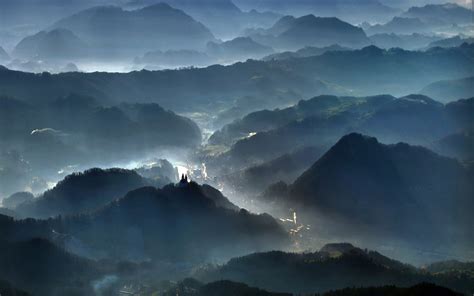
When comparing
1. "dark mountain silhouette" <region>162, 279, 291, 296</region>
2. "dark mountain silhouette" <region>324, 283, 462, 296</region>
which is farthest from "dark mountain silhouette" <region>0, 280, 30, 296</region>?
"dark mountain silhouette" <region>324, 283, 462, 296</region>

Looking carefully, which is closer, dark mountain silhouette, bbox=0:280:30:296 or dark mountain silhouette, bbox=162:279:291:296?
dark mountain silhouette, bbox=0:280:30:296

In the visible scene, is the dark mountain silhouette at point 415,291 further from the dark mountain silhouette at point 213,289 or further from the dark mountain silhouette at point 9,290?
the dark mountain silhouette at point 9,290

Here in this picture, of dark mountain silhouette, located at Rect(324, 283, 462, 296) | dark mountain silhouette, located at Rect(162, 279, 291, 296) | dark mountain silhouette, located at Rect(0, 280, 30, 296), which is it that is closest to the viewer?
dark mountain silhouette, located at Rect(324, 283, 462, 296)

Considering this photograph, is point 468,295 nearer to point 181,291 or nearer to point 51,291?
point 181,291

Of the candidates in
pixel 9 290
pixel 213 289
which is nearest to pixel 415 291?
pixel 213 289

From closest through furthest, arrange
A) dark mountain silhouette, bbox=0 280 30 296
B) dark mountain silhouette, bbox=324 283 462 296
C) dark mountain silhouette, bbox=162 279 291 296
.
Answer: dark mountain silhouette, bbox=324 283 462 296
dark mountain silhouette, bbox=0 280 30 296
dark mountain silhouette, bbox=162 279 291 296

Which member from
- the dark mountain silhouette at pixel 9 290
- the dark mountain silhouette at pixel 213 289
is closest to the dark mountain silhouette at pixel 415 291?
the dark mountain silhouette at pixel 213 289

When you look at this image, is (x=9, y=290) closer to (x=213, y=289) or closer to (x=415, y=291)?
(x=213, y=289)

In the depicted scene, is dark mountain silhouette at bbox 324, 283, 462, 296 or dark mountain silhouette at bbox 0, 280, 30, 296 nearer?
dark mountain silhouette at bbox 324, 283, 462, 296

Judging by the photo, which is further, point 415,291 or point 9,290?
point 9,290

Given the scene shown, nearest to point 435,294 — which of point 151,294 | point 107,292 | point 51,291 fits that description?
point 151,294

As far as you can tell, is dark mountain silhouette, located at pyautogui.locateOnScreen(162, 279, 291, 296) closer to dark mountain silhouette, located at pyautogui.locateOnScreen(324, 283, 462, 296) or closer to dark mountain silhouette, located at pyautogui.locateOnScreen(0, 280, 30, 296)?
dark mountain silhouette, located at pyautogui.locateOnScreen(324, 283, 462, 296)
